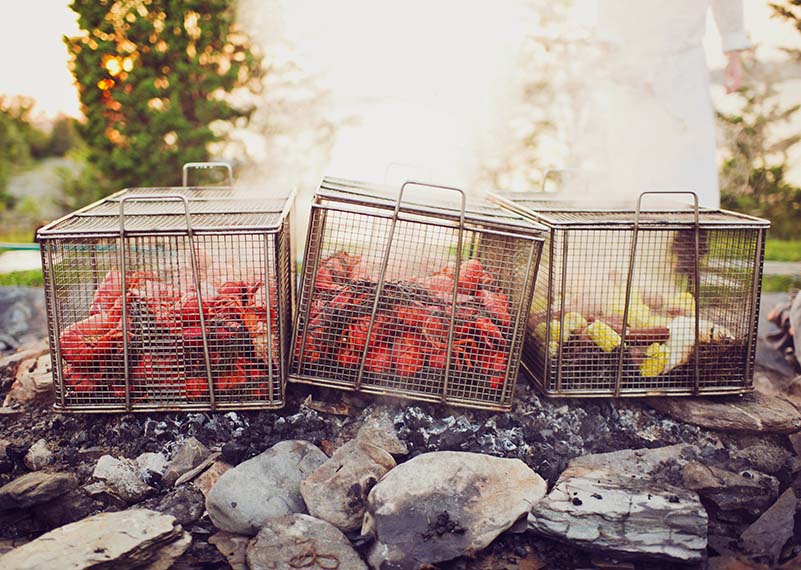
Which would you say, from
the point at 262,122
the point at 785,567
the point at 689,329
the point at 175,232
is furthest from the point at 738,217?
the point at 262,122

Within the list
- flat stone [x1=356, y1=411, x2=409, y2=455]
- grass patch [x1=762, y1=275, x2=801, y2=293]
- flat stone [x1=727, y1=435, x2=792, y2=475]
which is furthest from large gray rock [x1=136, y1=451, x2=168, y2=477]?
grass patch [x1=762, y1=275, x2=801, y2=293]

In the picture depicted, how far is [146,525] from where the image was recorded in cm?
312

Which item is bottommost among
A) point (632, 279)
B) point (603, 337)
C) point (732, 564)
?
point (732, 564)

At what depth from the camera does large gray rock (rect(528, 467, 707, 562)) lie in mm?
3182

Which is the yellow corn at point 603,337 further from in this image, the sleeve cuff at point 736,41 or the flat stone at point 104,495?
the sleeve cuff at point 736,41

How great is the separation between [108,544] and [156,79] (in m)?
6.27

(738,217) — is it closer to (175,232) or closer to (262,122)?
(175,232)

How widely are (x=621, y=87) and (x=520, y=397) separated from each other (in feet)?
10.6

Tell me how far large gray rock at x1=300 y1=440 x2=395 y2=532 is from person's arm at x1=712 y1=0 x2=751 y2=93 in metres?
4.35

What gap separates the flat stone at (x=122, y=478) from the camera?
346 cm

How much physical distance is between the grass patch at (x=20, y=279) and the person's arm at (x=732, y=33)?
6378 mm

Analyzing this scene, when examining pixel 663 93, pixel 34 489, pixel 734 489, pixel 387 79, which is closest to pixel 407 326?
pixel 734 489

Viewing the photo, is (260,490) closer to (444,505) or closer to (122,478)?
(122,478)

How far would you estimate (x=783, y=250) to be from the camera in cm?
901
